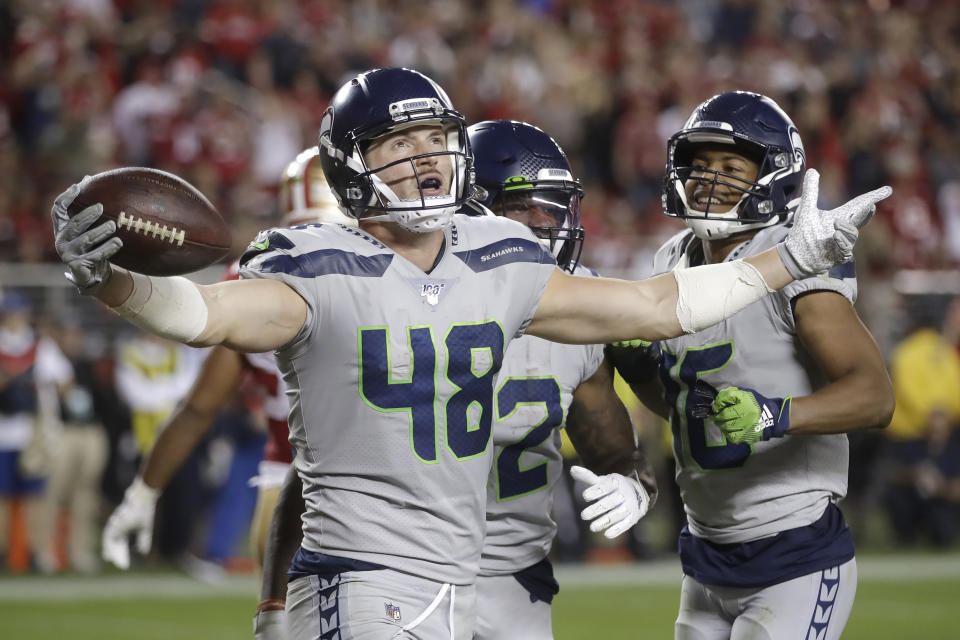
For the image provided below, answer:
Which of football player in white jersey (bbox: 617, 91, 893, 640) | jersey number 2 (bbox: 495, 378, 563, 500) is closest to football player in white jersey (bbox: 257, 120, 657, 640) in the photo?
jersey number 2 (bbox: 495, 378, 563, 500)

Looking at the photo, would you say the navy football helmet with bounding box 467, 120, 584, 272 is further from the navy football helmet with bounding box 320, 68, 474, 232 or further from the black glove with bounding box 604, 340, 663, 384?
the navy football helmet with bounding box 320, 68, 474, 232

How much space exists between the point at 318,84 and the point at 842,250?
10.1 meters

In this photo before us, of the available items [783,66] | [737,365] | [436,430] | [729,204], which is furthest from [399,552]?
[783,66]

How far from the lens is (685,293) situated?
3135mm

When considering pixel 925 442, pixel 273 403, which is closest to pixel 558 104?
pixel 925 442

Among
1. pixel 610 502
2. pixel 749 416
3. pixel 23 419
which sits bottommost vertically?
pixel 23 419

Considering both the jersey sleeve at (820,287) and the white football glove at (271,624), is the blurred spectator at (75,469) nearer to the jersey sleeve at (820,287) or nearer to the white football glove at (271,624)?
the white football glove at (271,624)

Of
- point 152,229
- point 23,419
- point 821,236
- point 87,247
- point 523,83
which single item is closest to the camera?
point 87,247

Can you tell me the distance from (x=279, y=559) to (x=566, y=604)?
4800mm

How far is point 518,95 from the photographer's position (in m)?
12.8

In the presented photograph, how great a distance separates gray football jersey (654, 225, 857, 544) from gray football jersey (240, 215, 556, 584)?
779 millimetres

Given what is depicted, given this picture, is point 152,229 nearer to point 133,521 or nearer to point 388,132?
point 388,132

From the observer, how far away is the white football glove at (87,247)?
2.64 m

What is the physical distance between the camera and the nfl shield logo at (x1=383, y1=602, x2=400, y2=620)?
287cm
